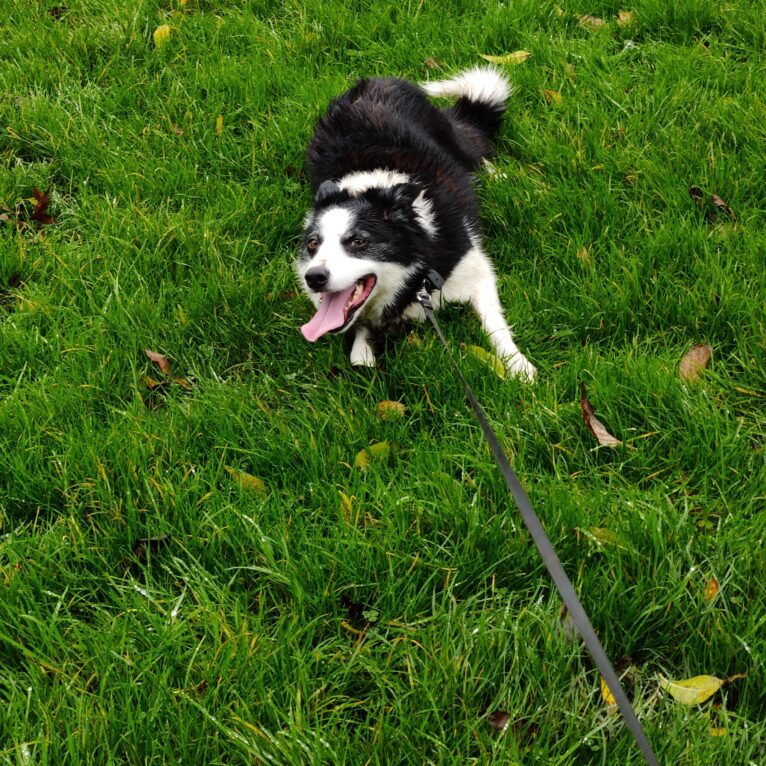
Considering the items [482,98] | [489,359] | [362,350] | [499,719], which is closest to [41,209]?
[362,350]

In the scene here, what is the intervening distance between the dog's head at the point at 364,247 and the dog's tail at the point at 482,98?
989 millimetres

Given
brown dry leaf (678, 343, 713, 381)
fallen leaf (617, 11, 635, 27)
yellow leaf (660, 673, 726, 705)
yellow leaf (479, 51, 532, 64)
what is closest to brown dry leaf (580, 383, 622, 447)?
brown dry leaf (678, 343, 713, 381)

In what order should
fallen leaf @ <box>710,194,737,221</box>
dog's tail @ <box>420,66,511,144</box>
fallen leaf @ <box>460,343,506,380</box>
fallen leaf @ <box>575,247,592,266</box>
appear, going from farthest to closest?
dog's tail @ <box>420,66,511,144</box>, fallen leaf @ <box>710,194,737,221</box>, fallen leaf @ <box>575,247,592,266</box>, fallen leaf @ <box>460,343,506,380</box>

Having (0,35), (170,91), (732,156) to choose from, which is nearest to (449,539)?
(732,156)

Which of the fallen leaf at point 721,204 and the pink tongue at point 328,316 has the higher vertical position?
the fallen leaf at point 721,204

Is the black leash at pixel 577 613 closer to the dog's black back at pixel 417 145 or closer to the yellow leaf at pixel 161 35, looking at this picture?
the dog's black back at pixel 417 145

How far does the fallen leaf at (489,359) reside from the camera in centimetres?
256

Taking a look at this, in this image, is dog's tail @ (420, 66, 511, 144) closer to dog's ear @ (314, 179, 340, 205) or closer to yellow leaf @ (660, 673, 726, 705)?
dog's ear @ (314, 179, 340, 205)

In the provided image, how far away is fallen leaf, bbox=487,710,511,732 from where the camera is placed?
1642 mm

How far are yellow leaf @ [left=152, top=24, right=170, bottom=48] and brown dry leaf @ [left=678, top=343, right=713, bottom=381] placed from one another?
11.5 ft

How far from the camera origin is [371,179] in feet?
10.5

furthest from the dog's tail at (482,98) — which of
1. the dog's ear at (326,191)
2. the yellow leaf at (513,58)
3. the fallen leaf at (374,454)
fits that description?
the fallen leaf at (374,454)

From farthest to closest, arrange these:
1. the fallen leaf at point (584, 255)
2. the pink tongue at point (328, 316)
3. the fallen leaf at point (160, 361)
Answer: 1. the fallen leaf at point (584, 255)
2. the fallen leaf at point (160, 361)
3. the pink tongue at point (328, 316)

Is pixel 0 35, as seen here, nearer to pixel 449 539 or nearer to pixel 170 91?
pixel 170 91
